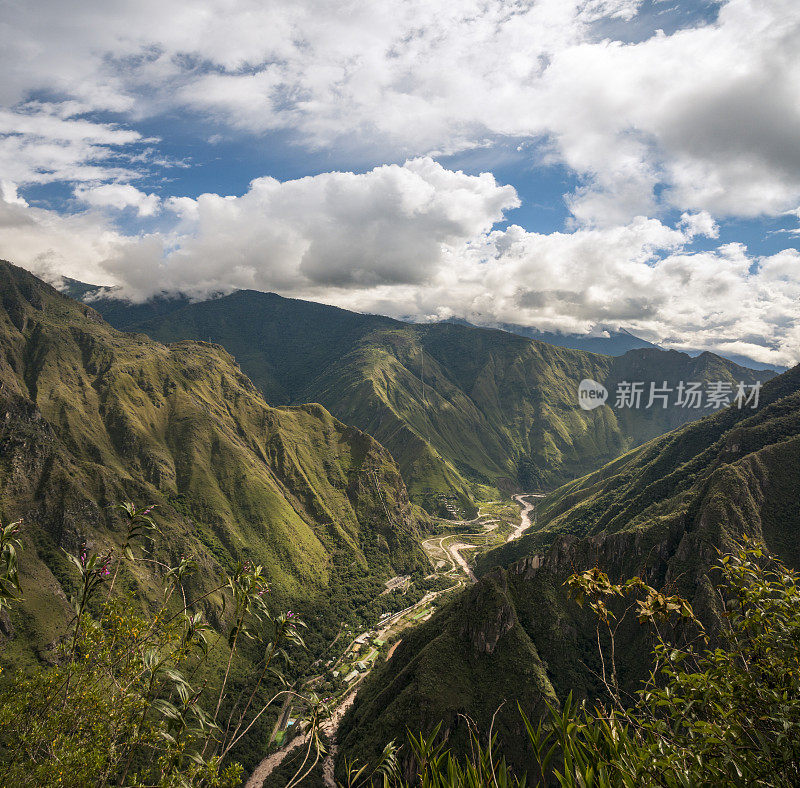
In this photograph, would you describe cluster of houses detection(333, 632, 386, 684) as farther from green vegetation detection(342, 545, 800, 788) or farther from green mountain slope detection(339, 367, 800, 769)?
green vegetation detection(342, 545, 800, 788)

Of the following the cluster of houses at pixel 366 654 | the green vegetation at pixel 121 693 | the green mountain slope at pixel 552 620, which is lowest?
Answer: the cluster of houses at pixel 366 654

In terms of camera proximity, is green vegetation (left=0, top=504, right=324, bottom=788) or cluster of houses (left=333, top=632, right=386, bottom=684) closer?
green vegetation (left=0, top=504, right=324, bottom=788)

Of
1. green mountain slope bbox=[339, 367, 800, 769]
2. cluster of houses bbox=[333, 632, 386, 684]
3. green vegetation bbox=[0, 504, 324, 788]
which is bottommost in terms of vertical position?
cluster of houses bbox=[333, 632, 386, 684]

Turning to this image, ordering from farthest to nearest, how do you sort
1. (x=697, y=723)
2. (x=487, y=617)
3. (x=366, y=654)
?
(x=366, y=654), (x=487, y=617), (x=697, y=723)

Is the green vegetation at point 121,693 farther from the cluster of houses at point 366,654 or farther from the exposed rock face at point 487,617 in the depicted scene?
the cluster of houses at point 366,654

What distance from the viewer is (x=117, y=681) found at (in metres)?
14.8

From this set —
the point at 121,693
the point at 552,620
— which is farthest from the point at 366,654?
the point at 121,693

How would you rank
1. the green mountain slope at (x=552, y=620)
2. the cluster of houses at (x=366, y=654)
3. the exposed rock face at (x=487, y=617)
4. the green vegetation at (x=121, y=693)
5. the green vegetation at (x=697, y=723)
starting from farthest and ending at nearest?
the cluster of houses at (x=366, y=654) → the exposed rock face at (x=487, y=617) → the green mountain slope at (x=552, y=620) → the green vegetation at (x=121, y=693) → the green vegetation at (x=697, y=723)

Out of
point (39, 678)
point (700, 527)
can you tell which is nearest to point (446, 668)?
point (700, 527)

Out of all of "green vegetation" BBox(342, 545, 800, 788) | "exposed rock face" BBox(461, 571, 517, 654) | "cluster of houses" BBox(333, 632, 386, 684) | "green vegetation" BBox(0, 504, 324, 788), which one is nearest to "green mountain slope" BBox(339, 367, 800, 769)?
"exposed rock face" BBox(461, 571, 517, 654)

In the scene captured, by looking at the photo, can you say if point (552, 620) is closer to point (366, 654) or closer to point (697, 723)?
point (366, 654)

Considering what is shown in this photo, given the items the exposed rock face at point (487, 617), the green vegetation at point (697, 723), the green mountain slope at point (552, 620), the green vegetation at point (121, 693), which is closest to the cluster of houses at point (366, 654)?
the green mountain slope at point (552, 620)

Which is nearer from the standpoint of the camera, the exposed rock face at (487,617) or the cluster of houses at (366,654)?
the exposed rock face at (487,617)

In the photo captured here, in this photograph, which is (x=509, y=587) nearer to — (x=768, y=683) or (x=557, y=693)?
(x=557, y=693)
